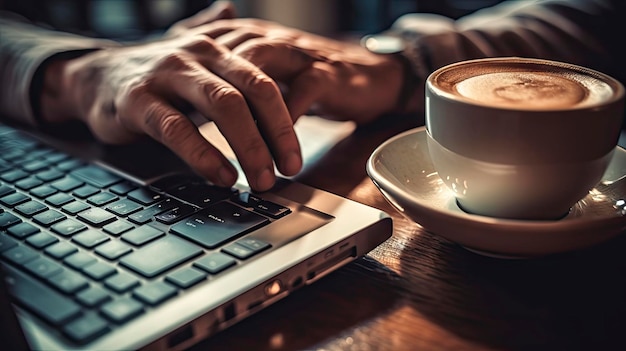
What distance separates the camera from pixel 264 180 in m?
0.47

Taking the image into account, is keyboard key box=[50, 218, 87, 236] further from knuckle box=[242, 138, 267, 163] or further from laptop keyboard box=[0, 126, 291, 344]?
knuckle box=[242, 138, 267, 163]

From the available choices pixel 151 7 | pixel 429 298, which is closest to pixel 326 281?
pixel 429 298

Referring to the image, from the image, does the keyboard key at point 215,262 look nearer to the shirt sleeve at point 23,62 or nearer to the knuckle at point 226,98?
the knuckle at point 226,98

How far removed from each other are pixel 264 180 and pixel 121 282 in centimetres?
16

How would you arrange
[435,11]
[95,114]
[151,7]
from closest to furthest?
[95,114] → [151,7] → [435,11]

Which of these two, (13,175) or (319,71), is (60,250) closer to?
(13,175)

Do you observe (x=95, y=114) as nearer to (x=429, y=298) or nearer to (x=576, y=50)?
(x=429, y=298)

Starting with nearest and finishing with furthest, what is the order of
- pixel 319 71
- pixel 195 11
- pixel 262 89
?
pixel 262 89 < pixel 319 71 < pixel 195 11

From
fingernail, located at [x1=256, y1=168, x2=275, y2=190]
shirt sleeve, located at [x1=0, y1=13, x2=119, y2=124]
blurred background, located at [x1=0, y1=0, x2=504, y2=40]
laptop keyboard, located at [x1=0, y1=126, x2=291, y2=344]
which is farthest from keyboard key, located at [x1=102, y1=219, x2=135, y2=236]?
blurred background, located at [x1=0, y1=0, x2=504, y2=40]

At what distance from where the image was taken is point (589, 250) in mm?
400

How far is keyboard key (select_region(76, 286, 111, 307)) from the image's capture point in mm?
309

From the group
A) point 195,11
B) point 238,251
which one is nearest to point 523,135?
point 238,251

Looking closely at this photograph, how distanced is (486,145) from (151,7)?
1.30 meters

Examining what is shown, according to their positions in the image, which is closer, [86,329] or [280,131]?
[86,329]
